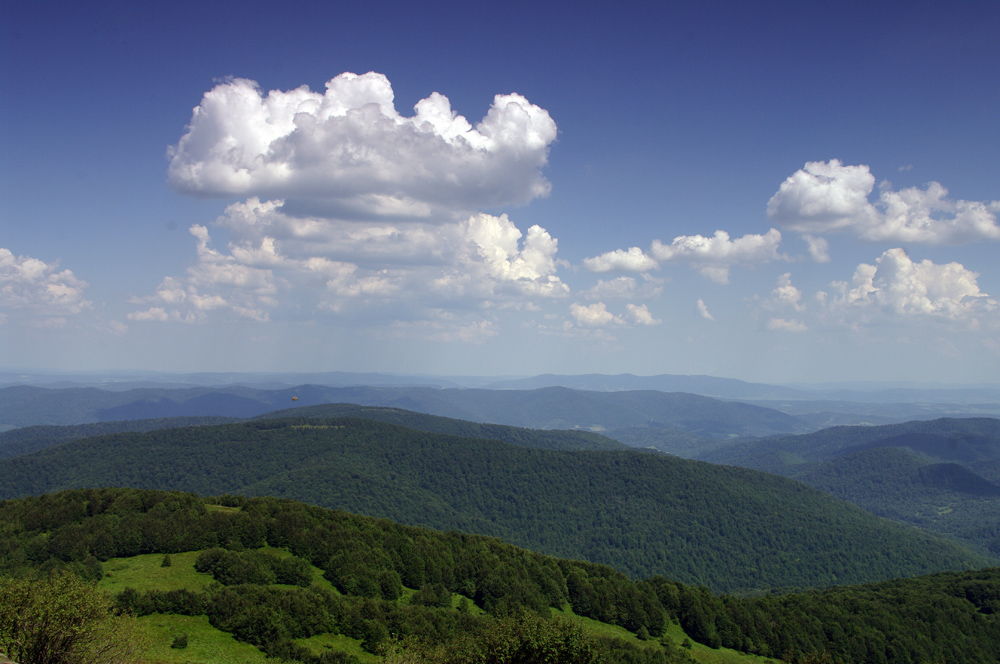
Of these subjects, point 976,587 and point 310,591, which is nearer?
point 310,591

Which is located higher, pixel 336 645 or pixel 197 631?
pixel 197 631

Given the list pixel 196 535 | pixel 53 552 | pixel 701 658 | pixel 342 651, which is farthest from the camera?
pixel 701 658

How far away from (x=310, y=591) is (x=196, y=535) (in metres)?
21.8

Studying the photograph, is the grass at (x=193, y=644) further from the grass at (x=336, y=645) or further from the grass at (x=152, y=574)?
the grass at (x=152, y=574)

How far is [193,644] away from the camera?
136 feet

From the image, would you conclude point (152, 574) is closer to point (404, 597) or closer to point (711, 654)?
point (404, 597)

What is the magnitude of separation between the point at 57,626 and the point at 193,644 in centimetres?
1467

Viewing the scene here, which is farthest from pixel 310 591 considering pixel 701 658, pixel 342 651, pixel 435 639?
pixel 701 658

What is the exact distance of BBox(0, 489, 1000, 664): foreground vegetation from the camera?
4375cm

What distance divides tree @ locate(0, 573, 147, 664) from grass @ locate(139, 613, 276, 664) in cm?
775

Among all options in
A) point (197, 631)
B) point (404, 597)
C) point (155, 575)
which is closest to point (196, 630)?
point (197, 631)

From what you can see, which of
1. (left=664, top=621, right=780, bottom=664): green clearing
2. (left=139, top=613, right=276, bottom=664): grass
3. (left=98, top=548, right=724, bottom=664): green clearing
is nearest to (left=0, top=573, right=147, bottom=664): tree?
(left=98, top=548, right=724, bottom=664): green clearing

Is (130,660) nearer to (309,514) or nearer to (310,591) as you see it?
(310,591)

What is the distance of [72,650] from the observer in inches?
1164
